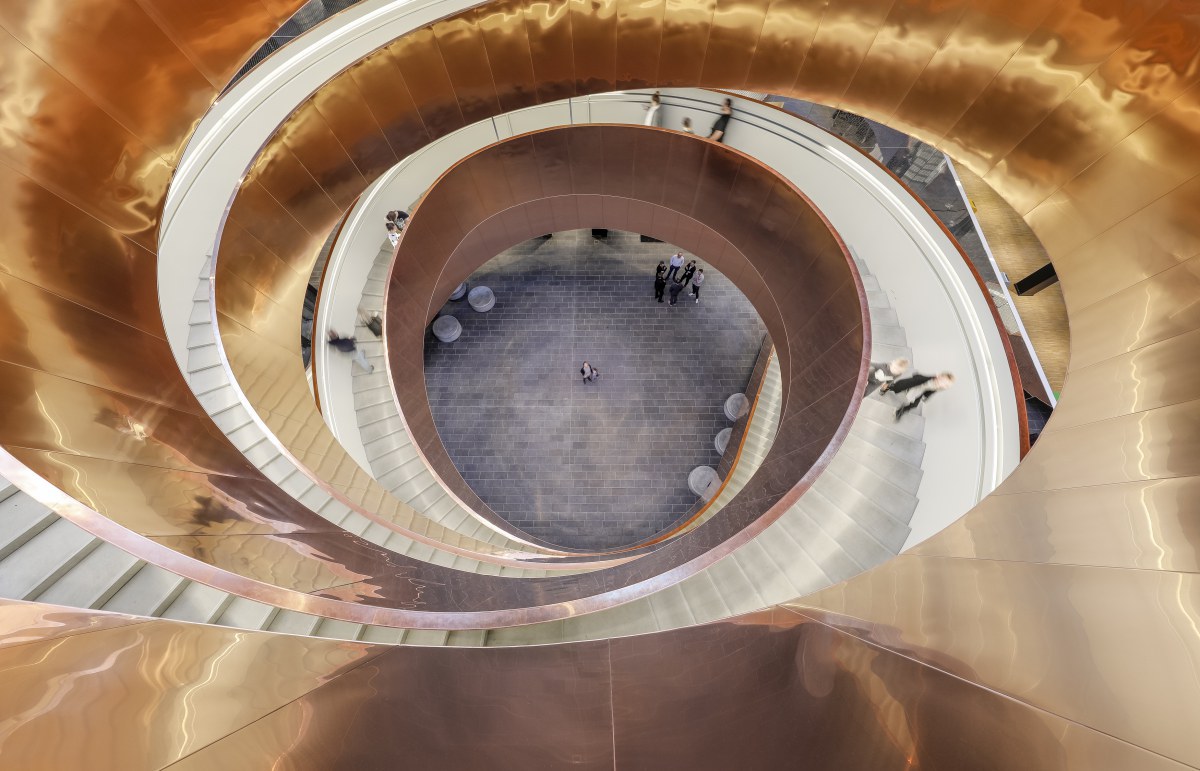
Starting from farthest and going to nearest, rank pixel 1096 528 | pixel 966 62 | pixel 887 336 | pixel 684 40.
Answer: pixel 887 336, pixel 684 40, pixel 966 62, pixel 1096 528

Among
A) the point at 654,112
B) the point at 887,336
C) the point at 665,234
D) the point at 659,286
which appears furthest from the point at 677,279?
the point at 887,336

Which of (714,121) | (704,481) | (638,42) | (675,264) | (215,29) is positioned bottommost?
(704,481)

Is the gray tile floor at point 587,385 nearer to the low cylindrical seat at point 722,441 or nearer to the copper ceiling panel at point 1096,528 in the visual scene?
the low cylindrical seat at point 722,441

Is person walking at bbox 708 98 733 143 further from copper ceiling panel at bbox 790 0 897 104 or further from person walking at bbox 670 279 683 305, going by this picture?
person walking at bbox 670 279 683 305

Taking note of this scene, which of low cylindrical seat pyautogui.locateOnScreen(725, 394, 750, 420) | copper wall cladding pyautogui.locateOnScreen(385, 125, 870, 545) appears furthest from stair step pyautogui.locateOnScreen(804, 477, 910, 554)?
low cylindrical seat pyautogui.locateOnScreen(725, 394, 750, 420)

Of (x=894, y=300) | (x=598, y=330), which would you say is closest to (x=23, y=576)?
(x=894, y=300)

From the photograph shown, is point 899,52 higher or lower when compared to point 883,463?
→ higher

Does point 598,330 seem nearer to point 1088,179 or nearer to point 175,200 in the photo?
point 175,200

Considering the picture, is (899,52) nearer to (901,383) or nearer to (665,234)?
(901,383)
